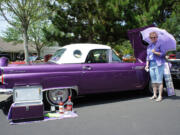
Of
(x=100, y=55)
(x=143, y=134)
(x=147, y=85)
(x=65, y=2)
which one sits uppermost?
(x=65, y=2)

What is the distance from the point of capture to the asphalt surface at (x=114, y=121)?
10.0 ft

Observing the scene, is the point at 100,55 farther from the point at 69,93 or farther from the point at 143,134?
the point at 143,134

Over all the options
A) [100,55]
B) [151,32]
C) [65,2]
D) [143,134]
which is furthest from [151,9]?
[143,134]

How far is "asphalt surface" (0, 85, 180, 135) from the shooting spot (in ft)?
10.0

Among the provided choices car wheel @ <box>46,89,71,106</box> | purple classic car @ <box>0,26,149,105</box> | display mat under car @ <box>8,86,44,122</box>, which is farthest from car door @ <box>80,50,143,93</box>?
display mat under car @ <box>8,86,44,122</box>

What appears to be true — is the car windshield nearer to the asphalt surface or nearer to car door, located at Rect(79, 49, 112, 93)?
car door, located at Rect(79, 49, 112, 93)

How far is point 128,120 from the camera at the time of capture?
3.57 m

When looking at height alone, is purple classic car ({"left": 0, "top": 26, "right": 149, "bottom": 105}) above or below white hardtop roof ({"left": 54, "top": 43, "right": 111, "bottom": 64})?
below

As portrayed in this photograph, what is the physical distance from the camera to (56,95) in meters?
4.24

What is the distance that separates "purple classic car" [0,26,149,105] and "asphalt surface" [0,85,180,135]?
51 cm

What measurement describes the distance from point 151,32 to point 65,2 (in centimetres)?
782

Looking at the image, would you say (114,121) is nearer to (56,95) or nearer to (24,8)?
(56,95)

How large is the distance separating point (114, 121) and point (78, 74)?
142 cm

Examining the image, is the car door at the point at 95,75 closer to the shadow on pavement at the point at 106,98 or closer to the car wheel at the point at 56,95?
the car wheel at the point at 56,95
